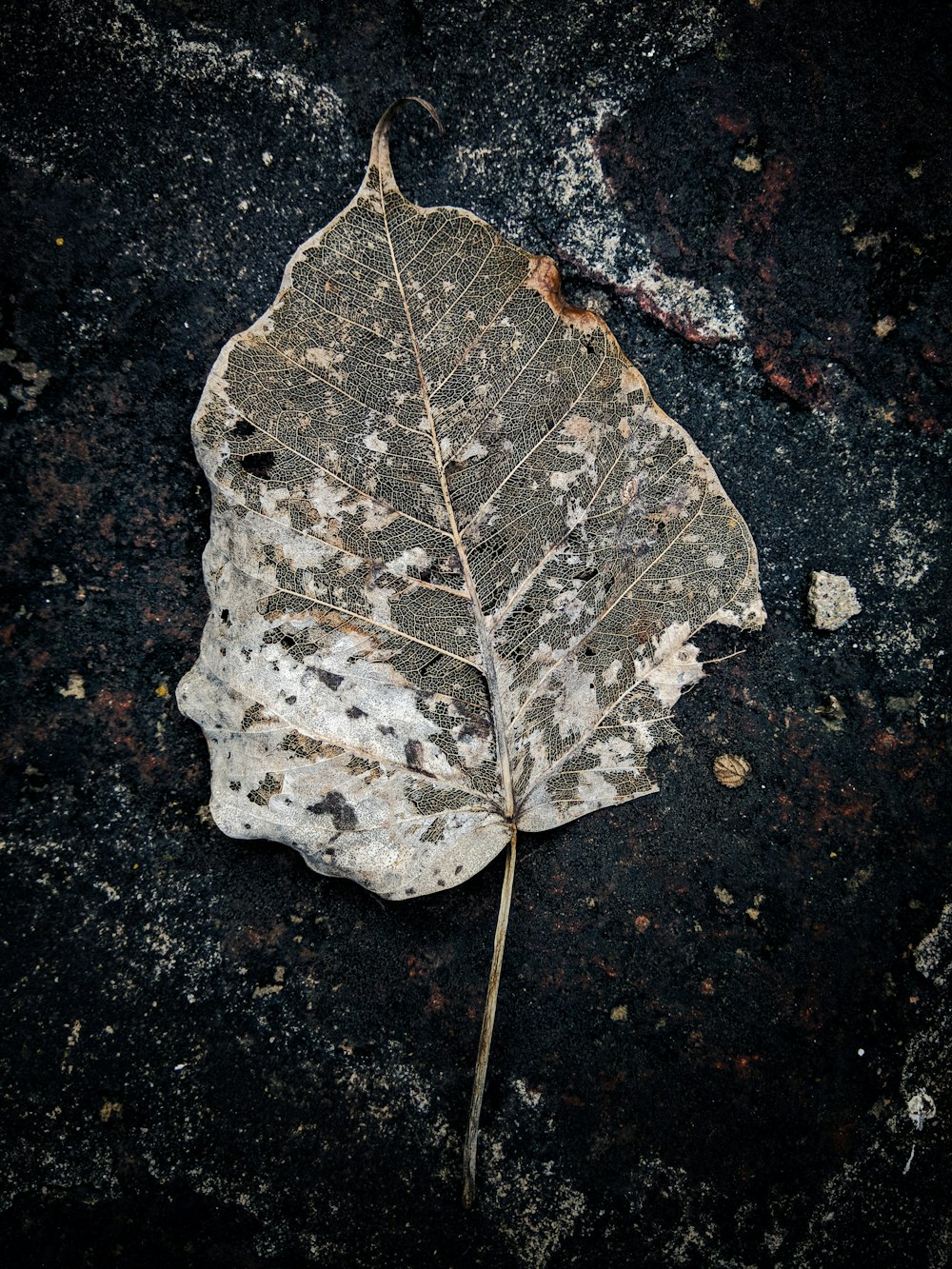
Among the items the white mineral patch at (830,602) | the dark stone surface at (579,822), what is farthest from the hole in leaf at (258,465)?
the white mineral patch at (830,602)

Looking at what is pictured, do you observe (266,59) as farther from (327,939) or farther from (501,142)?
(327,939)

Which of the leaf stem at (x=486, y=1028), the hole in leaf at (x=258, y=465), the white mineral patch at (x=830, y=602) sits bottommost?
the leaf stem at (x=486, y=1028)

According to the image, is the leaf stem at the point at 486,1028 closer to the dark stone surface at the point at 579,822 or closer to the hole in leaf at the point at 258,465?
the dark stone surface at the point at 579,822

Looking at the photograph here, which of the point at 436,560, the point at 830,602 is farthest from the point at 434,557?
the point at 830,602

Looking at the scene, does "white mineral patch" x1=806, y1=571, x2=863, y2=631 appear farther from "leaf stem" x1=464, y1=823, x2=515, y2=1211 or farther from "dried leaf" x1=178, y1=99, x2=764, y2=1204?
"leaf stem" x1=464, y1=823, x2=515, y2=1211

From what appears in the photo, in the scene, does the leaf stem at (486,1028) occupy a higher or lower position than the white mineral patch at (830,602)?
lower

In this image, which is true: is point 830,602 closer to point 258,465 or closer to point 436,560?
point 436,560

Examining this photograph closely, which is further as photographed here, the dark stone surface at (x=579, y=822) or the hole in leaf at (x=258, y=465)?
the dark stone surface at (x=579, y=822)

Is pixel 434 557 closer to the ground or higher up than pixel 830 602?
closer to the ground
